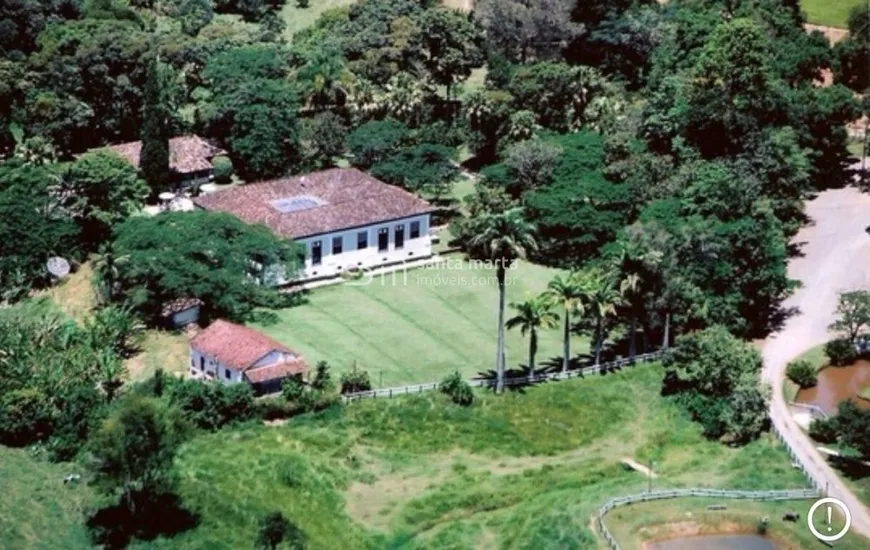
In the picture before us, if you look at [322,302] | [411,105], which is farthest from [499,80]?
[322,302]

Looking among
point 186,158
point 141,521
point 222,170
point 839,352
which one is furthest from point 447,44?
point 141,521

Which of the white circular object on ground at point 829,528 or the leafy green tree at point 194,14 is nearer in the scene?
the white circular object on ground at point 829,528

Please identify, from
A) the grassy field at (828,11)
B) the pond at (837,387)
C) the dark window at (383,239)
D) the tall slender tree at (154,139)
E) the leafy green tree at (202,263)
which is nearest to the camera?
the pond at (837,387)

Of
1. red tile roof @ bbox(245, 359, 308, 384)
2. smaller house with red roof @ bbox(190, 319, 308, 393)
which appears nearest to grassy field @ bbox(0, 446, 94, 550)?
smaller house with red roof @ bbox(190, 319, 308, 393)

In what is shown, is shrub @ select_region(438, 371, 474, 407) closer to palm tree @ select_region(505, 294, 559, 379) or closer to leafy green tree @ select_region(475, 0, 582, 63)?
palm tree @ select_region(505, 294, 559, 379)

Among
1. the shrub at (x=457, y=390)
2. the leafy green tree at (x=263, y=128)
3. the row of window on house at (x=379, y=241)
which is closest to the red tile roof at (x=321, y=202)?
the row of window on house at (x=379, y=241)

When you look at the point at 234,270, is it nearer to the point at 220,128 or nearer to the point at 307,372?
the point at 307,372

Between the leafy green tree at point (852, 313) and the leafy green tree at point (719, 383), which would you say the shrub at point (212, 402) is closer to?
the leafy green tree at point (719, 383)
